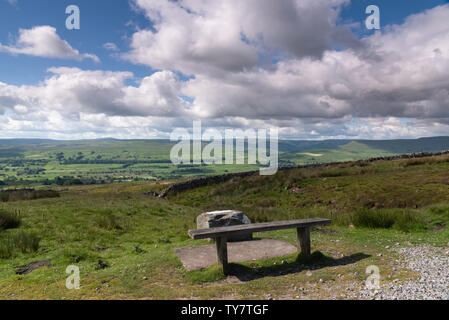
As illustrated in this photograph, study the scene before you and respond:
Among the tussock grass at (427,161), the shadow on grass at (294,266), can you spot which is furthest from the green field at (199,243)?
the tussock grass at (427,161)

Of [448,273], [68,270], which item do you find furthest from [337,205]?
[68,270]

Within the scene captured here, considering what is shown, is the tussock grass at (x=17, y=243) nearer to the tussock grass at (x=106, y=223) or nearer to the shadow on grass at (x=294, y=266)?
the tussock grass at (x=106, y=223)

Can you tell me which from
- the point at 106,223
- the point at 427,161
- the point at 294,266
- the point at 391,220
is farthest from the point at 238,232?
the point at 427,161

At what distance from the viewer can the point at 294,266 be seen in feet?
24.3

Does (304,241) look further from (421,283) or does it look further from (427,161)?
(427,161)

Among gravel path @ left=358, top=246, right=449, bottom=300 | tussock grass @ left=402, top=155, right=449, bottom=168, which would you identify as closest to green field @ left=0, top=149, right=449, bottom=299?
gravel path @ left=358, top=246, right=449, bottom=300

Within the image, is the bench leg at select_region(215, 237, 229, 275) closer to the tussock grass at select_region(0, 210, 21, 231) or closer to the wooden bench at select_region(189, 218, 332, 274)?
the wooden bench at select_region(189, 218, 332, 274)

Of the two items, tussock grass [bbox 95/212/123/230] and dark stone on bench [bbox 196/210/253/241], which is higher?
dark stone on bench [bbox 196/210/253/241]

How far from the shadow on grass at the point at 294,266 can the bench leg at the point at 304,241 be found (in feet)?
0.42

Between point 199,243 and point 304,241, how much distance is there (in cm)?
403

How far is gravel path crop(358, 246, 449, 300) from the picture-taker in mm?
4691

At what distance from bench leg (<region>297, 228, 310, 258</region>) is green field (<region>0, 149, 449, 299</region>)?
0.27 metres

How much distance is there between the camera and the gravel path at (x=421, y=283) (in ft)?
15.4
